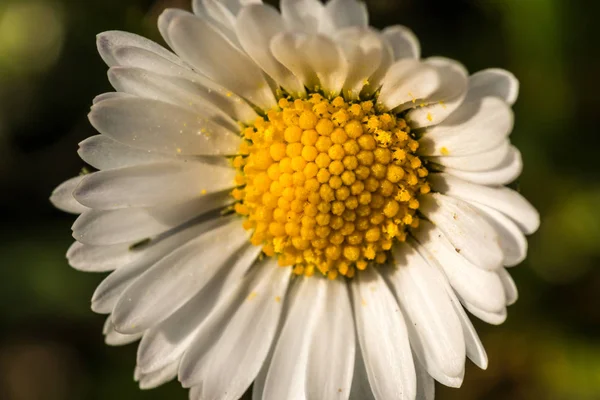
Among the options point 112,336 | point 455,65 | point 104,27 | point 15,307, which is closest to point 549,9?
point 455,65

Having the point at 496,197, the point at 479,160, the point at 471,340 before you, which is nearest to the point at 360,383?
the point at 471,340

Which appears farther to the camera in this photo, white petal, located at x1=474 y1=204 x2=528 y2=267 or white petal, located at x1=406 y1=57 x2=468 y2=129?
white petal, located at x1=474 y1=204 x2=528 y2=267

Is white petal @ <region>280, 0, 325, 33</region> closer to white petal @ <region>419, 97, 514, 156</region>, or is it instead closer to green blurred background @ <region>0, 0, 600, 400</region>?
white petal @ <region>419, 97, 514, 156</region>

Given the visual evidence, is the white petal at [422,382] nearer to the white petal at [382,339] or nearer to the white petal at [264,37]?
the white petal at [382,339]

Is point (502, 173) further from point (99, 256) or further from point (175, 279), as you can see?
point (99, 256)

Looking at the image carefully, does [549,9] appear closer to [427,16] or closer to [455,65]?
[427,16]

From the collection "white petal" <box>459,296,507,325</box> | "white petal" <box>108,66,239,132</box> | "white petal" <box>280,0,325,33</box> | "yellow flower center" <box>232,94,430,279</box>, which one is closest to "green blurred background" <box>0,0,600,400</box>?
"white petal" <box>108,66,239,132</box>
